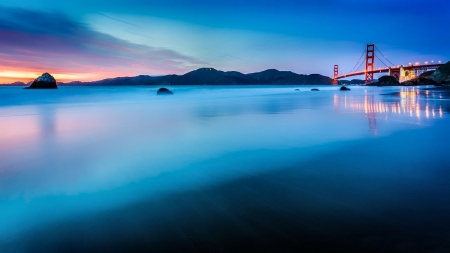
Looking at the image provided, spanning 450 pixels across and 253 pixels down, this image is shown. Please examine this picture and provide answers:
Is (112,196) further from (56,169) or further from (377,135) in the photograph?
(377,135)

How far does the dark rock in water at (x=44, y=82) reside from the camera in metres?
60.9

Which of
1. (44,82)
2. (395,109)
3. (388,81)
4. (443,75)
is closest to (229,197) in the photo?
(395,109)

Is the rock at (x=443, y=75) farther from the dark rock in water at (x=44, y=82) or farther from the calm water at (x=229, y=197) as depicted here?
the dark rock in water at (x=44, y=82)

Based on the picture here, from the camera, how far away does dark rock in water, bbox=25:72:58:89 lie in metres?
60.9

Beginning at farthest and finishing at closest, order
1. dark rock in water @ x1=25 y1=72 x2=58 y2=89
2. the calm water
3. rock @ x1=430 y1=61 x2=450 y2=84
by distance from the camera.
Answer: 1. dark rock in water @ x1=25 y1=72 x2=58 y2=89
2. rock @ x1=430 y1=61 x2=450 y2=84
3. the calm water

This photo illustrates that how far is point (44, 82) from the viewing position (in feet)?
204

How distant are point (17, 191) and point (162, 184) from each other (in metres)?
1.64

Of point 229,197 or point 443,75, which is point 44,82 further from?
point 443,75

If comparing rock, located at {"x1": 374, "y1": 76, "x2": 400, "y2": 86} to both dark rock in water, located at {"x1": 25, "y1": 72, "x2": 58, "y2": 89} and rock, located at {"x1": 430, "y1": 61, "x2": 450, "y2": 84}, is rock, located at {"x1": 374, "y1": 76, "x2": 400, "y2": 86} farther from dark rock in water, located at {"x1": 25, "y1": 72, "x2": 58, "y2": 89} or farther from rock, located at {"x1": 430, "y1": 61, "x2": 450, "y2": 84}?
dark rock in water, located at {"x1": 25, "y1": 72, "x2": 58, "y2": 89}

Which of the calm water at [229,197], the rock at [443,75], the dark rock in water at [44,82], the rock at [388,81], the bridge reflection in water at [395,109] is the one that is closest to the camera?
the calm water at [229,197]

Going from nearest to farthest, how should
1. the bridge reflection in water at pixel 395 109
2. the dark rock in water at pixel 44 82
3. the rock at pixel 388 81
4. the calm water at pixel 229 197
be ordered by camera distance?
the calm water at pixel 229 197
the bridge reflection in water at pixel 395 109
the dark rock in water at pixel 44 82
the rock at pixel 388 81

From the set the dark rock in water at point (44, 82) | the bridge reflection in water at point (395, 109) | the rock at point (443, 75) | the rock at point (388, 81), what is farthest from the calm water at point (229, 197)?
the rock at point (388, 81)

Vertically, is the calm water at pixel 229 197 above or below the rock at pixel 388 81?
below

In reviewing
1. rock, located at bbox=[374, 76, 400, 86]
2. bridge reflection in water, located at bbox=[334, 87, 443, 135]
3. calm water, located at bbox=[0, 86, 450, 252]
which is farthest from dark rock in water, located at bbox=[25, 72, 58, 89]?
rock, located at bbox=[374, 76, 400, 86]
